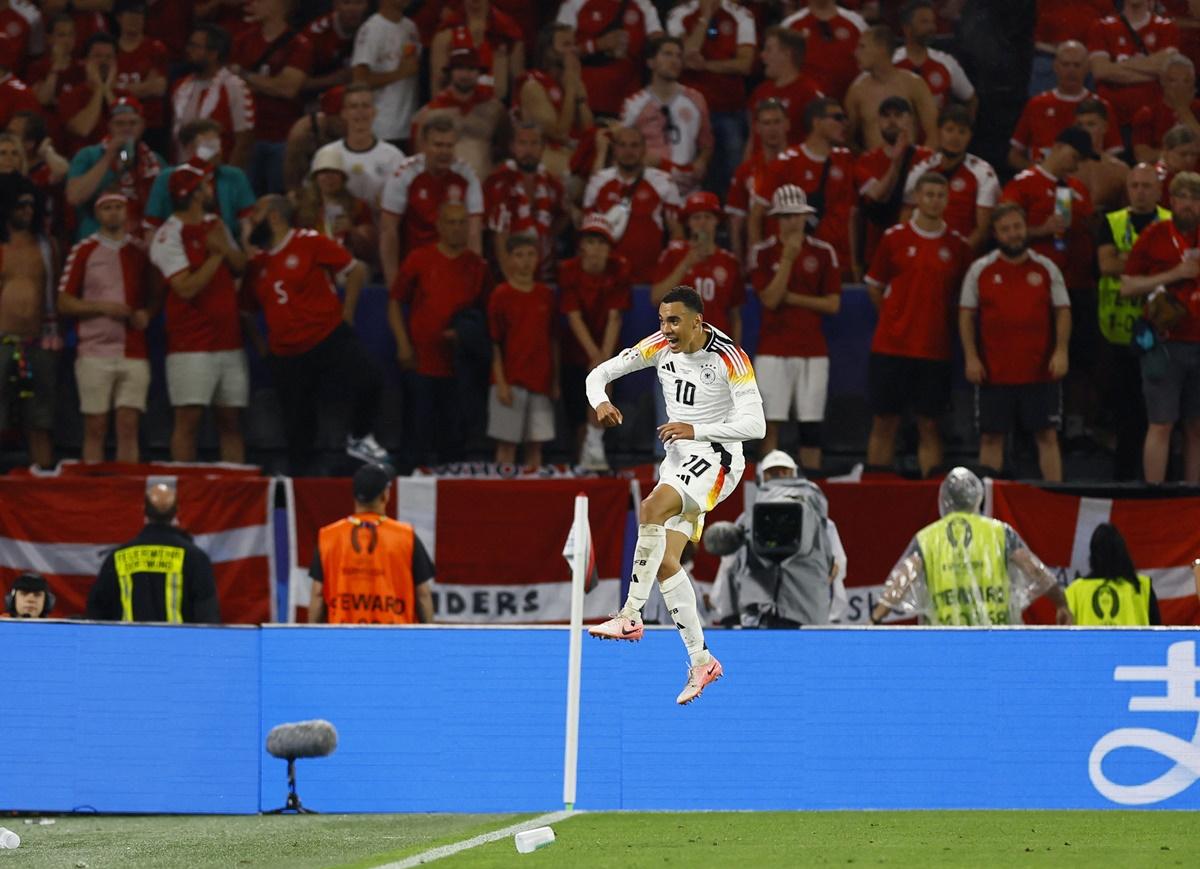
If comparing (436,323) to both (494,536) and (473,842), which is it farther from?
(473,842)

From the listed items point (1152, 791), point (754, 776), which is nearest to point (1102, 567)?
point (1152, 791)

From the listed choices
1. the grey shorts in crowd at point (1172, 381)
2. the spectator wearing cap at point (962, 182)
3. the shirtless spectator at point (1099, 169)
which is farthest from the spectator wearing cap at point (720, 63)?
the grey shorts in crowd at point (1172, 381)

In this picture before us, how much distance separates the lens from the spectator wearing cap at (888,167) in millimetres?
16719

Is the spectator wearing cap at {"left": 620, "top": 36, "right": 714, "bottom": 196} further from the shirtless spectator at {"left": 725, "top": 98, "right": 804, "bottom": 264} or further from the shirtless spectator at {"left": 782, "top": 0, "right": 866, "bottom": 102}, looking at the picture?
the shirtless spectator at {"left": 782, "top": 0, "right": 866, "bottom": 102}

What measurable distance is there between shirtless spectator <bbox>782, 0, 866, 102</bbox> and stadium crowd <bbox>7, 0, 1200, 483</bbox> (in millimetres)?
26

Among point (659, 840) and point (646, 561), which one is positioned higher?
point (646, 561)

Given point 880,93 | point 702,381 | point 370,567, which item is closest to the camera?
point 702,381

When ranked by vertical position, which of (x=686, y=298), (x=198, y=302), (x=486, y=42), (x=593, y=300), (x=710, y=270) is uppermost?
(x=486, y=42)

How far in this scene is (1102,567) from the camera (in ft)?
44.5

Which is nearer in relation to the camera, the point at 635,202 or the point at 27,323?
the point at 27,323

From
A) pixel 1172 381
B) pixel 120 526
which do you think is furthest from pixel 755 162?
pixel 120 526

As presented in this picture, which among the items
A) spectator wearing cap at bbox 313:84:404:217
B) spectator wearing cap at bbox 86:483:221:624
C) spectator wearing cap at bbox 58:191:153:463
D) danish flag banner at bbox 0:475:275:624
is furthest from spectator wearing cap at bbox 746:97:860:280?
spectator wearing cap at bbox 86:483:221:624

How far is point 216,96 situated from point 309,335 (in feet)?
9.88

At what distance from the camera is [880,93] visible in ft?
57.7
